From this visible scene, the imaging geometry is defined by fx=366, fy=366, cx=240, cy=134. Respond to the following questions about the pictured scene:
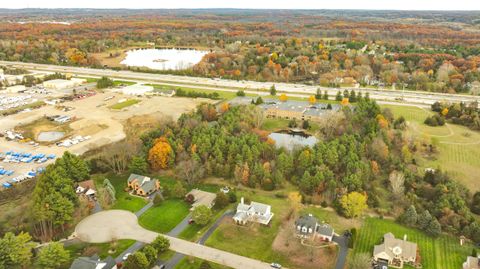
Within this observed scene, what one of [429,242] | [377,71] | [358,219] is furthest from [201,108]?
[377,71]

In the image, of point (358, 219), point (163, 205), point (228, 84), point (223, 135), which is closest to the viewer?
point (358, 219)

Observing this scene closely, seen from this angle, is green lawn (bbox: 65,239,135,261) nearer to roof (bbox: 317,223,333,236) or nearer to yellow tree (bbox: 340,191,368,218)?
roof (bbox: 317,223,333,236)

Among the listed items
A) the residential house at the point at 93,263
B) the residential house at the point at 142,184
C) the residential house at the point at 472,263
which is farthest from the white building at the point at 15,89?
the residential house at the point at 472,263

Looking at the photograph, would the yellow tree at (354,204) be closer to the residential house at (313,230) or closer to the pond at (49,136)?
the residential house at (313,230)

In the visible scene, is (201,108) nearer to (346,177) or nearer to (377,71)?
(346,177)

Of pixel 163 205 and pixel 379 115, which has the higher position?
pixel 379 115

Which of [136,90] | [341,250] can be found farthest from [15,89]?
[341,250]

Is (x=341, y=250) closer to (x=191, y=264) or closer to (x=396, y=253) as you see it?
(x=396, y=253)
